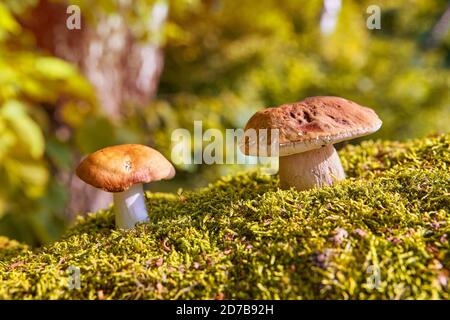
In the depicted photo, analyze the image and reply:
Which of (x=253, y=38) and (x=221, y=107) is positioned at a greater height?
(x=253, y=38)

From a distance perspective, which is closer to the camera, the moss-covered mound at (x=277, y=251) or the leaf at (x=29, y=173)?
the moss-covered mound at (x=277, y=251)

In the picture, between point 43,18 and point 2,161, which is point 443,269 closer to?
point 2,161

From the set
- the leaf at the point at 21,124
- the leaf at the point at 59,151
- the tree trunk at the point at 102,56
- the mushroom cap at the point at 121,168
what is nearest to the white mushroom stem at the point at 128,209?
the mushroom cap at the point at 121,168

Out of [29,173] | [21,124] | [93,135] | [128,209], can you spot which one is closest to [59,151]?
[93,135]

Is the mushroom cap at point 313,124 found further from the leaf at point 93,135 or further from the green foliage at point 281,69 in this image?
the green foliage at point 281,69

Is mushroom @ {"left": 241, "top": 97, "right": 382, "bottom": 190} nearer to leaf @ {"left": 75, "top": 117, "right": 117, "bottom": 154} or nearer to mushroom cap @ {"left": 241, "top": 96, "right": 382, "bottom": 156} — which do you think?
mushroom cap @ {"left": 241, "top": 96, "right": 382, "bottom": 156}

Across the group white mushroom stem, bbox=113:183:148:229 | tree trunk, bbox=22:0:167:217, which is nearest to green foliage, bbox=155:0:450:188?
tree trunk, bbox=22:0:167:217
